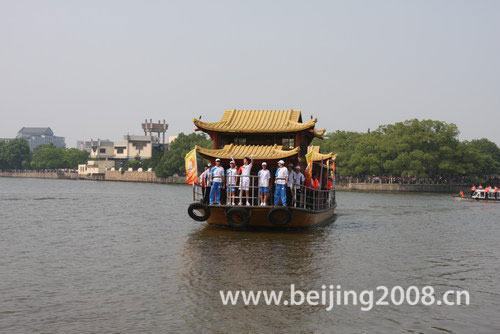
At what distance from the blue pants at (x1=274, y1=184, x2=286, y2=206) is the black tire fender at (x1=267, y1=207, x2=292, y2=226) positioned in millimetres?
367

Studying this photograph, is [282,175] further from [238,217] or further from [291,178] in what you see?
[238,217]

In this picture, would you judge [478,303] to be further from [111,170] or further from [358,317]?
[111,170]

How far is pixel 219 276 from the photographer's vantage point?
15.2m

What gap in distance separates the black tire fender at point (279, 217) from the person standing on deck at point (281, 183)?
0.37 metres

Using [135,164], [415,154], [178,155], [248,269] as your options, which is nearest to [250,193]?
[248,269]

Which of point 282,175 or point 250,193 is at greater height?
point 282,175

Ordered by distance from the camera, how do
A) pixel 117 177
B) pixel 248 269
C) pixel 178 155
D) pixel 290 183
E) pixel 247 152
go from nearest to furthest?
pixel 248 269 < pixel 290 183 < pixel 247 152 < pixel 178 155 < pixel 117 177

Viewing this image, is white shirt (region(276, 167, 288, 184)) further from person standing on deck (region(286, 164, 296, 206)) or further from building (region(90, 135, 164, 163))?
building (region(90, 135, 164, 163))

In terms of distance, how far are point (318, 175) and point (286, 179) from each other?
11.4 m

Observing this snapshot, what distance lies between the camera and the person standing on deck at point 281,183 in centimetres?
2366

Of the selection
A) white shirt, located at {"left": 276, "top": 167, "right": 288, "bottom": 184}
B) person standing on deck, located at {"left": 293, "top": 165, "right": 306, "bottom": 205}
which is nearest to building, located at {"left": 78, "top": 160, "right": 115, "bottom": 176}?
person standing on deck, located at {"left": 293, "top": 165, "right": 306, "bottom": 205}

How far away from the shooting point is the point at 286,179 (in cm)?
2370

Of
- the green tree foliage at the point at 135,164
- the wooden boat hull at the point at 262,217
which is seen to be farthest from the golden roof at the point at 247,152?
the green tree foliage at the point at 135,164

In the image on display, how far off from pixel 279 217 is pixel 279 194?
3.08 ft
